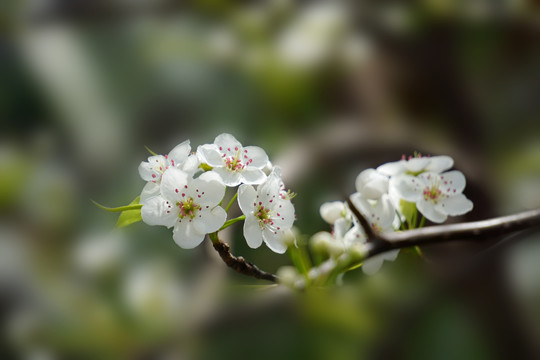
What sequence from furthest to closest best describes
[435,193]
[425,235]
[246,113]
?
[246,113] → [435,193] → [425,235]

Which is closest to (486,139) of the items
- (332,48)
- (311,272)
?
(332,48)

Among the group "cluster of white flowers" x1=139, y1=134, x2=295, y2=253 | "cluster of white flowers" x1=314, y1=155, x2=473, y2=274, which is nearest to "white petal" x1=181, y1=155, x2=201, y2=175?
"cluster of white flowers" x1=139, y1=134, x2=295, y2=253

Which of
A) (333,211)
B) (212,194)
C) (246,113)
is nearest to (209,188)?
(212,194)

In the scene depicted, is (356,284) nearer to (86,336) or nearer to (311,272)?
(311,272)

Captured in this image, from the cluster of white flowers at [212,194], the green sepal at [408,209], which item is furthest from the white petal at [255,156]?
the green sepal at [408,209]

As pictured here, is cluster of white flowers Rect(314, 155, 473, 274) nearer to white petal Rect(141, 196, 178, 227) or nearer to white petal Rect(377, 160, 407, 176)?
white petal Rect(377, 160, 407, 176)

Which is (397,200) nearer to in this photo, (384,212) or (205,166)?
(384,212)

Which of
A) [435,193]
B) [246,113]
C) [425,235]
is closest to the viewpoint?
[425,235]
